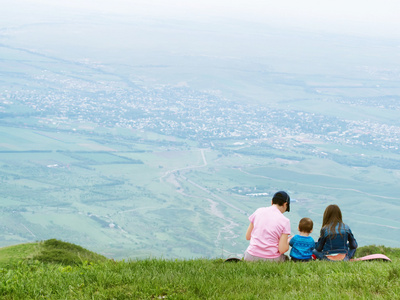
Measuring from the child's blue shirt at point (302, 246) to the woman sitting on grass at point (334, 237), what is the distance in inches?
8.4

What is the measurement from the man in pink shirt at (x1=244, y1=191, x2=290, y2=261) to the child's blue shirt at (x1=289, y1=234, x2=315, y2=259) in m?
0.40

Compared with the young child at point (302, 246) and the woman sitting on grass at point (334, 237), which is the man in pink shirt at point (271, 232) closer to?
the young child at point (302, 246)

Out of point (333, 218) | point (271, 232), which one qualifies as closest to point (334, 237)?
point (333, 218)

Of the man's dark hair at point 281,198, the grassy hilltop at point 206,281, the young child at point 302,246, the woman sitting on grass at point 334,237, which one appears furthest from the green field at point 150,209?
the grassy hilltop at point 206,281

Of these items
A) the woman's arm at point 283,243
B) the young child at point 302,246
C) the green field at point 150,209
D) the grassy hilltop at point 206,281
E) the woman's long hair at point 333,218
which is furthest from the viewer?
the green field at point 150,209

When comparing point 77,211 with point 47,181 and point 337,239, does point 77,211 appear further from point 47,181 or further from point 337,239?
point 337,239

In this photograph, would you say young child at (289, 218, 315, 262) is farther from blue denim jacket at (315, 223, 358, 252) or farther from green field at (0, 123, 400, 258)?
green field at (0, 123, 400, 258)

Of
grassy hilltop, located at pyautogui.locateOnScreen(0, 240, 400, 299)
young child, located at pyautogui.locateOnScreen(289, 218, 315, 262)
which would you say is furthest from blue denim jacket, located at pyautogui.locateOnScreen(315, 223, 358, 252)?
grassy hilltop, located at pyautogui.locateOnScreen(0, 240, 400, 299)

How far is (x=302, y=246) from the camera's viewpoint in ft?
32.7

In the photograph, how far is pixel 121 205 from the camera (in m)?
170

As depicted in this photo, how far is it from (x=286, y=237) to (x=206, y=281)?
9.37 ft

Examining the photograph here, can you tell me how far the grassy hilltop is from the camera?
6.47 metres

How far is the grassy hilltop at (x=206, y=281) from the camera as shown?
6469mm

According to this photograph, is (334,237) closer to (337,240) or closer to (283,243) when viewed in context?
(337,240)
